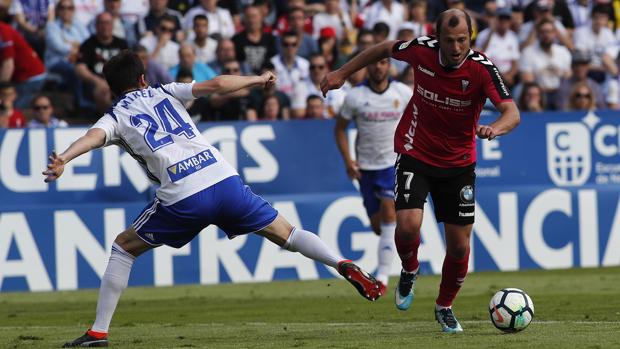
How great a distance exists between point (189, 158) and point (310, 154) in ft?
24.5

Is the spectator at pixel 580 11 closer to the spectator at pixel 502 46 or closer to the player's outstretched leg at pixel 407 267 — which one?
the spectator at pixel 502 46

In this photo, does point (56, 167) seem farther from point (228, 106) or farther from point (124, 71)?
point (228, 106)

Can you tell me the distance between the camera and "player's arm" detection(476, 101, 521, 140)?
323 inches

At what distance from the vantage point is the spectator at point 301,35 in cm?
1897

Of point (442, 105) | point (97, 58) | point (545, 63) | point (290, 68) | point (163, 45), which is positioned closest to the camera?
point (442, 105)

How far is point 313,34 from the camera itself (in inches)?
778

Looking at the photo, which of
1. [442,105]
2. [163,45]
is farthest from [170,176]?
[163,45]

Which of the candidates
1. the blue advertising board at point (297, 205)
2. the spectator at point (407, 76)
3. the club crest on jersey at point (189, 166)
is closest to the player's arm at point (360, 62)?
the club crest on jersey at point (189, 166)

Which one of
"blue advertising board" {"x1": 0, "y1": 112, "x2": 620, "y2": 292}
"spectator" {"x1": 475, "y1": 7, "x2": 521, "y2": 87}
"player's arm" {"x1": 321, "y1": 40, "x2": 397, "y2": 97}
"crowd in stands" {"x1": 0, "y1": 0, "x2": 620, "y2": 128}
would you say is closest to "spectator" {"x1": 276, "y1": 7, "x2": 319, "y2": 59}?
"crowd in stands" {"x1": 0, "y1": 0, "x2": 620, "y2": 128}

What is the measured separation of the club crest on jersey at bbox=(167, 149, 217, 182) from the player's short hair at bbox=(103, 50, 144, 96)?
0.70 m

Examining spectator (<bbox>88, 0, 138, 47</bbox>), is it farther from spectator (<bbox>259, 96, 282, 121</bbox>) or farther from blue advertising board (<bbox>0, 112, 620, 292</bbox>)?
blue advertising board (<bbox>0, 112, 620, 292</bbox>)

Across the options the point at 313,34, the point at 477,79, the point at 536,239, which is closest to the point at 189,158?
the point at 477,79

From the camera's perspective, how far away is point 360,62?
9859 mm

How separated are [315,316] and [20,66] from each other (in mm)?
7298
